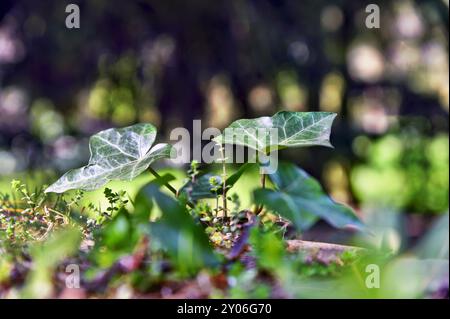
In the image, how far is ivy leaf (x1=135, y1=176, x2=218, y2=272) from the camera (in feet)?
2.39

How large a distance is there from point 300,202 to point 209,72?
14.2 feet

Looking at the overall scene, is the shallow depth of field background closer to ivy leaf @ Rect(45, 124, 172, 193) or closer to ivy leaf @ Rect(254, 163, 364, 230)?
ivy leaf @ Rect(45, 124, 172, 193)

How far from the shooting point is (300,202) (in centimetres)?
80

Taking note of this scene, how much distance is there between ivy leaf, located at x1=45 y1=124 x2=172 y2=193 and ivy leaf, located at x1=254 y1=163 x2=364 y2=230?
16cm

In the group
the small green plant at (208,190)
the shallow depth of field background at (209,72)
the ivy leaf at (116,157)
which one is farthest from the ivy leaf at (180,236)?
the shallow depth of field background at (209,72)

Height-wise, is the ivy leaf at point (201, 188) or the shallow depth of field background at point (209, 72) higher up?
the shallow depth of field background at point (209, 72)

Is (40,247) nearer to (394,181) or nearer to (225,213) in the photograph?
(225,213)

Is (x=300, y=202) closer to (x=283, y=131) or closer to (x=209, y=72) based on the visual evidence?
(x=283, y=131)

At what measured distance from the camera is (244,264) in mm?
771

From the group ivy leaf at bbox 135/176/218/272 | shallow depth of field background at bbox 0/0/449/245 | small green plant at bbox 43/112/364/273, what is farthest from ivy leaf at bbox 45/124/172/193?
shallow depth of field background at bbox 0/0/449/245

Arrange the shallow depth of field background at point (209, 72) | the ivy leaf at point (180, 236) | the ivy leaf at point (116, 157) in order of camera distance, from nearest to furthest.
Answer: the ivy leaf at point (180, 236) → the ivy leaf at point (116, 157) → the shallow depth of field background at point (209, 72)

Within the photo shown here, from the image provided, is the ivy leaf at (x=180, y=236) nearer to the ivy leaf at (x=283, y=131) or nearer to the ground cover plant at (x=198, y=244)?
the ground cover plant at (x=198, y=244)

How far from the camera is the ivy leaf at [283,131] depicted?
2.71ft

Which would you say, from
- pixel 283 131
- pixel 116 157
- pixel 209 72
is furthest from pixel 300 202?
pixel 209 72
